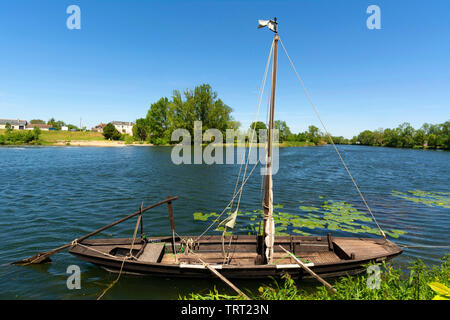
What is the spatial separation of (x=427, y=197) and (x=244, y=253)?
25.5 m

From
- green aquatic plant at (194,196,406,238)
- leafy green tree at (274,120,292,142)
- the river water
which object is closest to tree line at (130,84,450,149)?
leafy green tree at (274,120,292,142)

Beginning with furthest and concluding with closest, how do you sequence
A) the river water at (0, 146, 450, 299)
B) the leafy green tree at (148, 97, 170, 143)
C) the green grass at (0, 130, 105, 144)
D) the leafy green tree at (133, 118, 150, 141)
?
the leafy green tree at (133, 118, 150, 141)
the leafy green tree at (148, 97, 170, 143)
the green grass at (0, 130, 105, 144)
the river water at (0, 146, 450, 299)

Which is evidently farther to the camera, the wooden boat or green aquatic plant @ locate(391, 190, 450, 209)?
green aquatic plant @ locate(391, 190, 450, 209)

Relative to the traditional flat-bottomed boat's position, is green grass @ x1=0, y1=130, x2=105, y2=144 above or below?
above

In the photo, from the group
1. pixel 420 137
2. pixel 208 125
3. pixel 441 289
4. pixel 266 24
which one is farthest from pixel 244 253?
pixel 420 137

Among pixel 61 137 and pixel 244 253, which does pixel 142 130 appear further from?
pixel 244 253

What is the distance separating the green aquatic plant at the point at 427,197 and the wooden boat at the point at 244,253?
1692 centimetres

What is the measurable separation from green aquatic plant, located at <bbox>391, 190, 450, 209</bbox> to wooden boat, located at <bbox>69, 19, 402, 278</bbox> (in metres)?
16.9

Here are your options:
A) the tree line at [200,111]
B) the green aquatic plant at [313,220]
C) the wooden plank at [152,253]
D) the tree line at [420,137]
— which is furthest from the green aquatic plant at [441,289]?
the tree line at [420,137]

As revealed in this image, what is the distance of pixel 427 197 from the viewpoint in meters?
24.5

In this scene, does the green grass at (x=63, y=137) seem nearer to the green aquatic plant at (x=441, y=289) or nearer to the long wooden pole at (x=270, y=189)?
the long wooden pole at (x=270, y=189)

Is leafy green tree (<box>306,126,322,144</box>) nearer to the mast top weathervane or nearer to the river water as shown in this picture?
the river water

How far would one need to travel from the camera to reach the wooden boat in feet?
29.7
